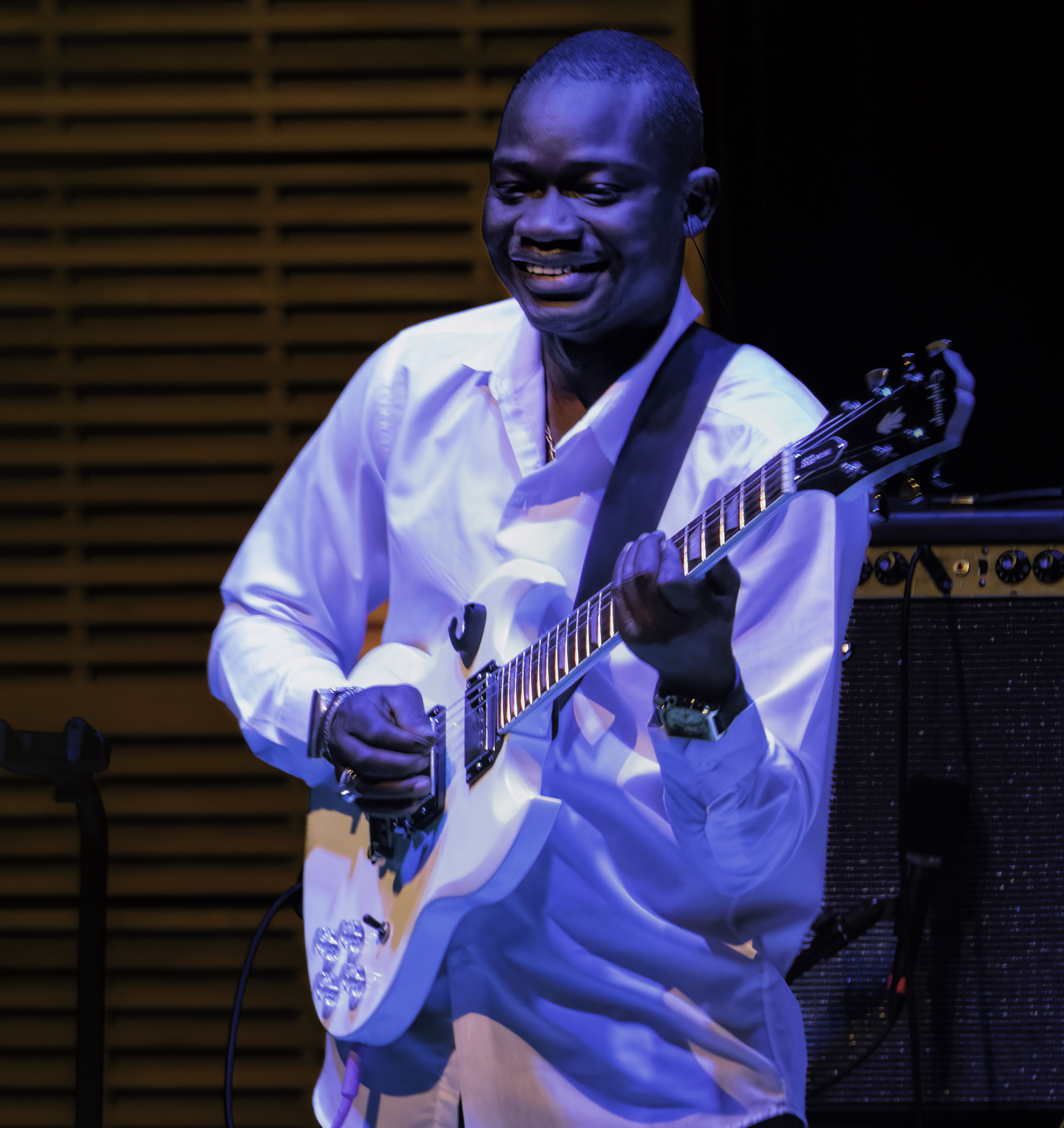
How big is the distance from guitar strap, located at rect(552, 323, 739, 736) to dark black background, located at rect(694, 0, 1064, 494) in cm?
95

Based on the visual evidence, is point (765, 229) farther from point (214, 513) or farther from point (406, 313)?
point (214, 513)

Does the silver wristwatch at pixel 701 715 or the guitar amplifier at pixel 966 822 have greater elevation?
the silver wristwatch at pixel 701 715

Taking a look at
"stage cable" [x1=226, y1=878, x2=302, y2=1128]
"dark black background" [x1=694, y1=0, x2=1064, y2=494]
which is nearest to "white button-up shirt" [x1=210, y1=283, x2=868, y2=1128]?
"stage cable" [x1=226, y1=878, x2=302, y2=1128]

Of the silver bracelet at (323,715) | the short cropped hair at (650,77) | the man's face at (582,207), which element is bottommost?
the silver bracelet at (323,715)

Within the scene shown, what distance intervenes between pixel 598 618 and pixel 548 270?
1.39 feet

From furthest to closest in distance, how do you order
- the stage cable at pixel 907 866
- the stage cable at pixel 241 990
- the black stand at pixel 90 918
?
1. the stage cable at pixel 907 866
2. the stage cable at pixel 241 990
3. the black stand at pixel 90 918

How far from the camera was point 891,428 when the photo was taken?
3.43 feet

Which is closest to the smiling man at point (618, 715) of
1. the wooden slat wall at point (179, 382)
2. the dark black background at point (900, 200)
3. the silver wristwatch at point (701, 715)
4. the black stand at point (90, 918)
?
the silver wristwatch at point (701, 715)

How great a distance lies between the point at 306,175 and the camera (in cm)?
265

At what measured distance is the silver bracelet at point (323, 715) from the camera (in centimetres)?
152

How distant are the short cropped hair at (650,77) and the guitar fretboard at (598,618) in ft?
1.55

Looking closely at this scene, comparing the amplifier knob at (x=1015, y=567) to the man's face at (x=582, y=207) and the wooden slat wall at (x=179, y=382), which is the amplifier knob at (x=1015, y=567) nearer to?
the man's face at (x=582, y=207)

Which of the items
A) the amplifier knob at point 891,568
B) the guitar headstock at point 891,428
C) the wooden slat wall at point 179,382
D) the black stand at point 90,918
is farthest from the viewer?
the wooden slat wall at point 179,382

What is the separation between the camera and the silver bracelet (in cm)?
152
